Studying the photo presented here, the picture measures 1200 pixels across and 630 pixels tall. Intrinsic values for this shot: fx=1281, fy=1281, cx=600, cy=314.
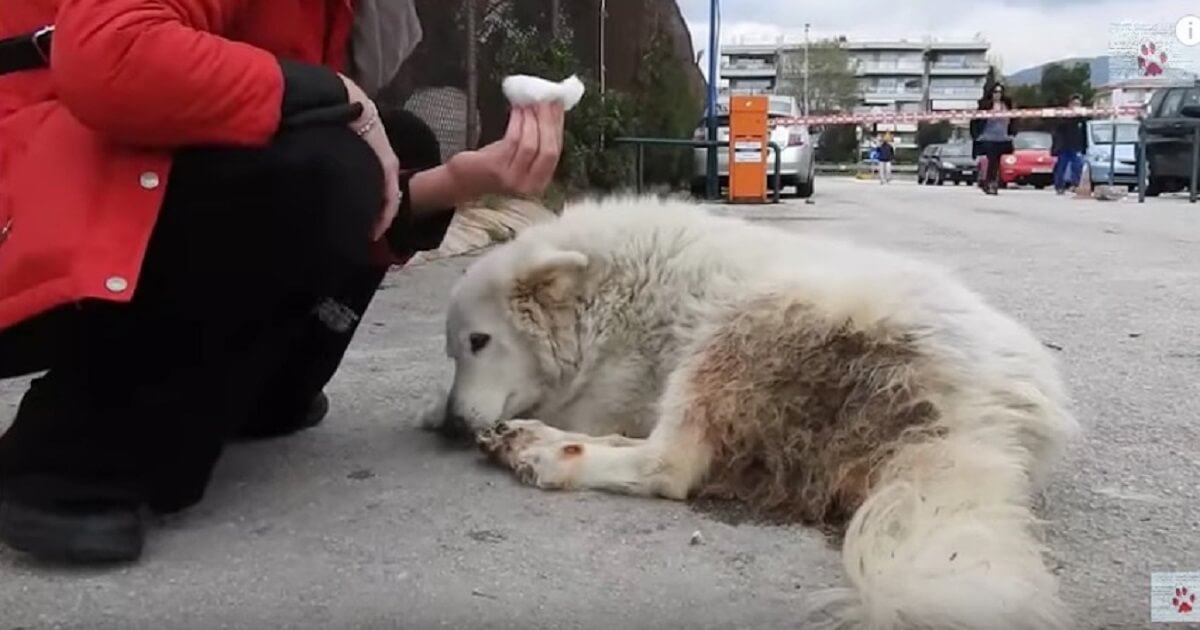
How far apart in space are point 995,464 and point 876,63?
6.02 meters

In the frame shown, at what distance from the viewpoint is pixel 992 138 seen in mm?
17344

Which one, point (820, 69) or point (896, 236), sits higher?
point (820, 69)

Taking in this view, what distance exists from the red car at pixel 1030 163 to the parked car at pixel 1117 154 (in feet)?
10.5

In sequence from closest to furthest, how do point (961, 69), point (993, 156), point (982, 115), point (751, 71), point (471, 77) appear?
point (471, 77) < point (961, 69) < point (751, 71) < point (982, 115) < point (993, 156)

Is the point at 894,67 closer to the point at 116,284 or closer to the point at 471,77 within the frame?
the point at 471,77

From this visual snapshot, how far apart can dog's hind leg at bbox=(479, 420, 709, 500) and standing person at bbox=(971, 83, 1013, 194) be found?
14413 mm

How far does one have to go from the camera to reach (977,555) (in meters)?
1.62

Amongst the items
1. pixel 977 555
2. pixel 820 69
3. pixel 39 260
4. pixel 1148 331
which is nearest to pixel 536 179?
pixel 39 260

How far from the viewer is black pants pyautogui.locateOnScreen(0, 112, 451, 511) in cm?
182

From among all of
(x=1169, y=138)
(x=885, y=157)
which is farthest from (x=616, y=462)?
(x=885, y=157)

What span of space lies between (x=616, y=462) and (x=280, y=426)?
77 cm

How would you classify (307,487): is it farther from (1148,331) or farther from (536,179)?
(1148,331)
